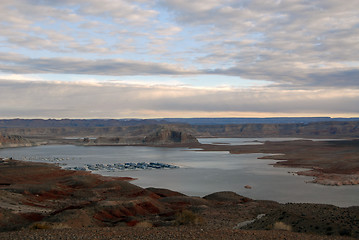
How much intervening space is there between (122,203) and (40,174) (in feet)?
116

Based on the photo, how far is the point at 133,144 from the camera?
17612 centimetres

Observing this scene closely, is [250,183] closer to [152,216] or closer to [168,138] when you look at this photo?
[152,216]

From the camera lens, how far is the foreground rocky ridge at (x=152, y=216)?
751 inches

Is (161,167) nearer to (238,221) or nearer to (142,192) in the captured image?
(142,192)

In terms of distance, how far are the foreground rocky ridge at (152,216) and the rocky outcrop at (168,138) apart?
Result: 125960mm

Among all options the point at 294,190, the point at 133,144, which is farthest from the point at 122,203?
the point at 133,144

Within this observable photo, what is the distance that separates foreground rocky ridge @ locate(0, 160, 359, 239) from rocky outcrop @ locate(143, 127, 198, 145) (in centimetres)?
12596

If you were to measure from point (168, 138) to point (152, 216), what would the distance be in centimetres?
15210

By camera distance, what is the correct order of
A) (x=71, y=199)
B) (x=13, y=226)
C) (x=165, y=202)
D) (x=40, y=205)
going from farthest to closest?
(x=71, y=199) < (x=165, y=202) < (x=40, y=205) < (x=13, y=226)

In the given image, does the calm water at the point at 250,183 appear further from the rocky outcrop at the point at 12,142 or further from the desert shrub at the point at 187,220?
the rocky outcrop at the point at 12,142

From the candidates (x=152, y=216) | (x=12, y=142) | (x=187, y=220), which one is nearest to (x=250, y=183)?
(x=152, y=216)

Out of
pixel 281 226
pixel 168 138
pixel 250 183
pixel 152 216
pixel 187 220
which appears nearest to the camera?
pixel 281 226

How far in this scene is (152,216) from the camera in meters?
30.3

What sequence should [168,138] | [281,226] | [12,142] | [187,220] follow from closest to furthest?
[281,226] → [187,220] → [12,142] → [168,138]
